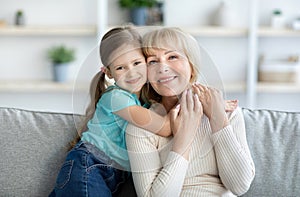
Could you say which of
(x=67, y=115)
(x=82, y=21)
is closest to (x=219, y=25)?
(x=82, y=21)

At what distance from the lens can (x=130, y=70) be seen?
1426 mm

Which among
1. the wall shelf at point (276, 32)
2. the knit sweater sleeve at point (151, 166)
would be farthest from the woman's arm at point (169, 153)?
the wall shelf at point (276, 32)

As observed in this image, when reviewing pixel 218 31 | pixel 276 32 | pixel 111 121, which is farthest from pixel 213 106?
pixel 276 32

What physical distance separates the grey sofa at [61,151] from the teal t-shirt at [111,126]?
23 cm

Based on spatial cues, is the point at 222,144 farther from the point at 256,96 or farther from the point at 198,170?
the point at 256,96

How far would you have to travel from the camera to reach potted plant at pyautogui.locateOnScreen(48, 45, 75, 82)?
4066 millimetres

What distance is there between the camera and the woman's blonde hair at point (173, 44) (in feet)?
4.67

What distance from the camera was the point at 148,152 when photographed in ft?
Result: 5.06

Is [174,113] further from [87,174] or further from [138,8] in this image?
[138,8]

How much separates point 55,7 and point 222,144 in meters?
2.90

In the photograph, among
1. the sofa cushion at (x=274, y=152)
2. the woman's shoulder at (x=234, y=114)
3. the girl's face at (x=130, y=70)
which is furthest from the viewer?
the sofa cushion at (x=274, y=152)

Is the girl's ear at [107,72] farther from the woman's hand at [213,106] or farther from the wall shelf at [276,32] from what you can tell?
the wall shelf at [276,32]

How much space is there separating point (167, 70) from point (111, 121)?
213 millimetres

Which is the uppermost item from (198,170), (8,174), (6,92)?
(198,170)
